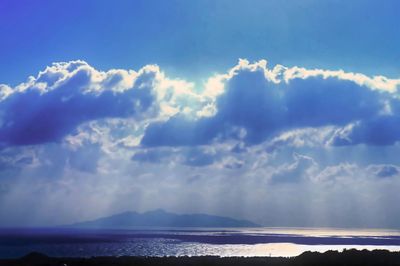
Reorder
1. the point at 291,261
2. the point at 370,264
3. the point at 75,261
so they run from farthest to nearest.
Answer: the point at 75,261 < the point at 291,261 < the point at 370,264

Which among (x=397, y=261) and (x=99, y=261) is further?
(x=99, y=261)

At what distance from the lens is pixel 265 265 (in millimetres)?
75000

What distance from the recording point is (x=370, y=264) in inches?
2682

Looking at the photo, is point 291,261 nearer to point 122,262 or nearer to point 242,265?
point 242,265

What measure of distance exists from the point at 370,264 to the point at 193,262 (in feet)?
83.3

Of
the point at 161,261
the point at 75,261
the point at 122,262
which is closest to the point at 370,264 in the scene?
the point at 161,261

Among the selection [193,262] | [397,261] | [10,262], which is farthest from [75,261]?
[397,261]

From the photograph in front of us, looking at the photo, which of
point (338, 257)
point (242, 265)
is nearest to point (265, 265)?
point (242, 265)

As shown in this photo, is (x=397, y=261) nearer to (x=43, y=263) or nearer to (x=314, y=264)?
(x=314, y=264)

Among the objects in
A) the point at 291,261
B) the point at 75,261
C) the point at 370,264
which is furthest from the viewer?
the point at 75,261

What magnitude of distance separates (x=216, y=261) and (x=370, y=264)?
75.4 ft

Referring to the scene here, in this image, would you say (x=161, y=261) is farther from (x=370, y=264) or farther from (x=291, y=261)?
(x=370, y=264)

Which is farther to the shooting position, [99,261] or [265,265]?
[99,261]

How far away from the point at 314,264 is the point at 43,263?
3914 centimetres
